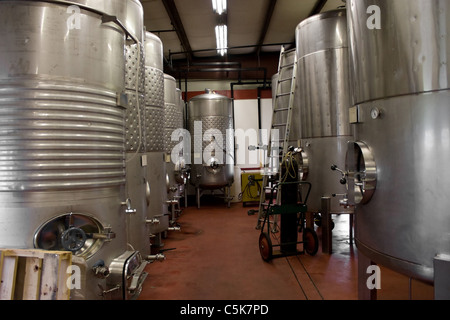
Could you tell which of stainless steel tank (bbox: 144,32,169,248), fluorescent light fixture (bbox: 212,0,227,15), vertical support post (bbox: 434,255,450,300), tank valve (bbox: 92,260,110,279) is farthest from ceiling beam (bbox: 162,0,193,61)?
vertical support post (bbox: 434,255,450,300)

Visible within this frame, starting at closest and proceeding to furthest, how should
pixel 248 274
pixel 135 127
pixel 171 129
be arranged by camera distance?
pixel 135 127 < pixel 248 274 < pixel 171 129

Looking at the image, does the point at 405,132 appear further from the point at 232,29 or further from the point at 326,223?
the point at 232,29

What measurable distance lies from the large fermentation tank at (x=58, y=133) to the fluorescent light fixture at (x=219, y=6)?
389 centimetres

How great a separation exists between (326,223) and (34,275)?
126 inches

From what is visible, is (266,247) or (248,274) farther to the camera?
(266,247)

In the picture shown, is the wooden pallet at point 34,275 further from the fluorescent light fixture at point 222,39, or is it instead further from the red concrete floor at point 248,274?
the fluorescent light fixture at point 222,39

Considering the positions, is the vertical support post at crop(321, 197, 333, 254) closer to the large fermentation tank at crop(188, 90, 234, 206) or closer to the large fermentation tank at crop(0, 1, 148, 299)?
the large fermentation tank at crop(0, 1, 148, 299)

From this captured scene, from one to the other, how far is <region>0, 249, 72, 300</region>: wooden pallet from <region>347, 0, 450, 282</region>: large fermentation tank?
163 cm

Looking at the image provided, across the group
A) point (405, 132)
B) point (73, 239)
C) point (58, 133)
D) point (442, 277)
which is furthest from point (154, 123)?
point (442, 277)

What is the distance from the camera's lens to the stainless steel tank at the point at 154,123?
11.5 feet

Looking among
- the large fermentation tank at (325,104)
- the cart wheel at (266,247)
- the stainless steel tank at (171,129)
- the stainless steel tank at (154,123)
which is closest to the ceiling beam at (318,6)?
the large fermentation tank at (325,104)

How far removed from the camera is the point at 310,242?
382 cm

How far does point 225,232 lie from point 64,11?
13.2ft
